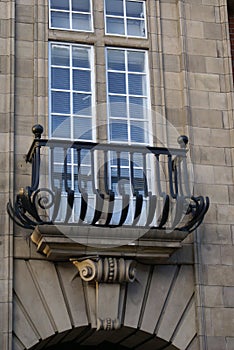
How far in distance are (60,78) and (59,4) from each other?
115cm

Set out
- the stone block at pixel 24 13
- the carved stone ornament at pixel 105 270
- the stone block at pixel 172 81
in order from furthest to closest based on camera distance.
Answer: the stone block at pixel 172 81, the stone block at pixel 24 13, the carved stone ornament at pixel 105 270

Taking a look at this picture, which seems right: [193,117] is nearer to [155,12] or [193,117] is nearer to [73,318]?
[155,12]

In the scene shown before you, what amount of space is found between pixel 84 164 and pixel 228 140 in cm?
208

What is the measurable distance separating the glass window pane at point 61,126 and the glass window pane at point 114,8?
5.98 ft

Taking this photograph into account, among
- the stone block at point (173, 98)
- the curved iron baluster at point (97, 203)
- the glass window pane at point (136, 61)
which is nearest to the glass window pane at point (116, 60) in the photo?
the glass window pane at point (136, 61)

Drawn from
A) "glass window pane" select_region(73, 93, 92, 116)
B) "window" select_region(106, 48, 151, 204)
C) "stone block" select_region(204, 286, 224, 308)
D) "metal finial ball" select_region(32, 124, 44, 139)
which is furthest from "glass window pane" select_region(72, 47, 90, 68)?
"stone block" select_region(204, 286, 224, 308)

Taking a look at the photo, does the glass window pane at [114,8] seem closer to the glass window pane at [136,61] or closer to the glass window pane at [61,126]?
the glass window pane at [136,61]

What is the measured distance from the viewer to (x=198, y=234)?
1162cm

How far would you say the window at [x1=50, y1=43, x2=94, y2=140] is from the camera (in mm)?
11906

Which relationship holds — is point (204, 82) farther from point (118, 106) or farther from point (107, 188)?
point (107, 188)

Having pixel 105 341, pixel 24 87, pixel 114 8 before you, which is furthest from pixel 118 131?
pixel 105 341

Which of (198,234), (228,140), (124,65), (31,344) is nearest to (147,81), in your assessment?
(124,65)

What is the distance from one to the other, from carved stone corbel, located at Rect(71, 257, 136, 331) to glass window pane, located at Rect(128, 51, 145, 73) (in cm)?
293

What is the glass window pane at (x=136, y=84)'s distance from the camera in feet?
40.5
